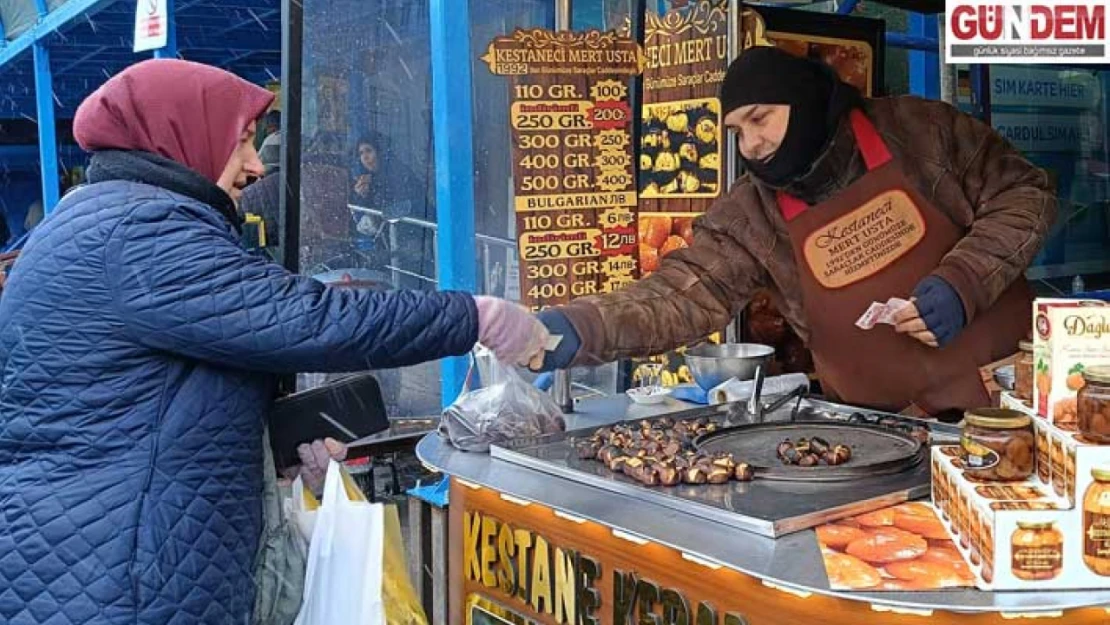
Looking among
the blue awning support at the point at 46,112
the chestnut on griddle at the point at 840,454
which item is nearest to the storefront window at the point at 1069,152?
the chestnut on griddle at the point at 840,454

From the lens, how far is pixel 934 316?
2521 mm

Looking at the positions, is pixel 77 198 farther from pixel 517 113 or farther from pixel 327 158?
pixel 327 158

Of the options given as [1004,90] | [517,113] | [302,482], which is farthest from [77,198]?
[1004,90]

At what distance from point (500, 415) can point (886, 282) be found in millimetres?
1174

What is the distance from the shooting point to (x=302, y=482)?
2412 millimetres

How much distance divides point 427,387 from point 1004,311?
2452mm

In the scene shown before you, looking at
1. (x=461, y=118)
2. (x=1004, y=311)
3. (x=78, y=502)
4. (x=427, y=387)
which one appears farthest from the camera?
(x=427, y=387)

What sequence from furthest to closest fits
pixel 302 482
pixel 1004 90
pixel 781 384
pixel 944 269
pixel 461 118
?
pixel 1004 90
pixel 461 118
pixel 781 384
pixel 944 269
pixel 302 482

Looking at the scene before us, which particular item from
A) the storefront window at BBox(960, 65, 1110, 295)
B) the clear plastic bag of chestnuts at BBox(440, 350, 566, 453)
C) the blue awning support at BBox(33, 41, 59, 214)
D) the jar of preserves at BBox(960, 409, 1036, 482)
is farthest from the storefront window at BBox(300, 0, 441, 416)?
the blue awning support at BBox(33, 41, 59, 214)

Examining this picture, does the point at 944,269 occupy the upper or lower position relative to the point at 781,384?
upper

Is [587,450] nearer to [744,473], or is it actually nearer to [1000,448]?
[744,473]

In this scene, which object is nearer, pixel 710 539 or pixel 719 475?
pixel 710 539

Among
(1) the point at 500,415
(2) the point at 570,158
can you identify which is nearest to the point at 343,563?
(1) the point at 500,415

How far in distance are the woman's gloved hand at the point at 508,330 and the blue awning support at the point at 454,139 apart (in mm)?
1379
